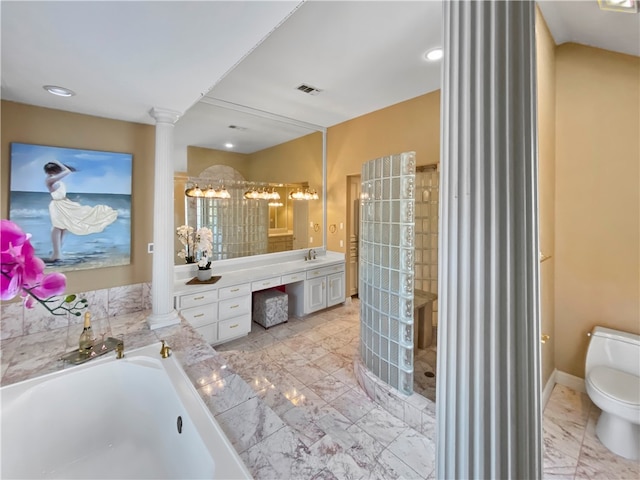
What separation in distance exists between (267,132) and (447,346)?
4.21m

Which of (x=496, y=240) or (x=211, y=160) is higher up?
(x=211, y=160)

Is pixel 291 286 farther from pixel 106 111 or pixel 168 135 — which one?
pixel 106 111

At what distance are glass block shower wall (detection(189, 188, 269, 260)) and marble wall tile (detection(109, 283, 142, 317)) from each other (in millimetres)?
978

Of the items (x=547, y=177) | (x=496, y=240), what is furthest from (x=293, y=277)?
(x=496, y=240)

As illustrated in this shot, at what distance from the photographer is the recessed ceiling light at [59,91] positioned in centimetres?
199

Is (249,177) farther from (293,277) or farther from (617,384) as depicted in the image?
(617,384)

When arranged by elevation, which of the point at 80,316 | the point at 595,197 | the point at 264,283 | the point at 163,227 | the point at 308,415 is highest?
the point at 595,197

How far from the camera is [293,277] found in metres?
3.90

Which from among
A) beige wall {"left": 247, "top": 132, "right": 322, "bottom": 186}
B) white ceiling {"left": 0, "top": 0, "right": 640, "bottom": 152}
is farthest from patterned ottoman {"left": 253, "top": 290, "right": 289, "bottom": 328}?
white ceiling {"left": 0, "top": 0, "right": 640, "bottom": 152}

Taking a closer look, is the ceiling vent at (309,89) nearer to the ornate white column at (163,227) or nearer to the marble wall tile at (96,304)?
the ornate white column at (163,227)

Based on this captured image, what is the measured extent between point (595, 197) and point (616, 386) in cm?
142

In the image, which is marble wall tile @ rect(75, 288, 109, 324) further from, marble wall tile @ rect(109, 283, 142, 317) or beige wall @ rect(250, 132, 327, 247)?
beige wall @ rect(250, 132, 327, 247)

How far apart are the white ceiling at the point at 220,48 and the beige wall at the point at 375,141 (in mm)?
267

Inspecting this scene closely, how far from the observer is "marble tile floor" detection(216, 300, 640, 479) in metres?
1.32
